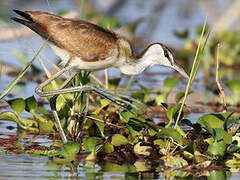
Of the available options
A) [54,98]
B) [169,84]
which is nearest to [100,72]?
[169,84]

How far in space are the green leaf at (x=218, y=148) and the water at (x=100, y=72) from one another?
348 mm

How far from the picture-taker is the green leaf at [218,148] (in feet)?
17.6

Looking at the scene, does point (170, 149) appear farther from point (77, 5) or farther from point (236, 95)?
point (77, 5)

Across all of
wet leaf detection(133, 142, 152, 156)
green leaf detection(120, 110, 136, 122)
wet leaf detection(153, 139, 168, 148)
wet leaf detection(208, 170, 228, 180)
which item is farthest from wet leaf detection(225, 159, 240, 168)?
green leaf detection(120, 110, 136, 122)

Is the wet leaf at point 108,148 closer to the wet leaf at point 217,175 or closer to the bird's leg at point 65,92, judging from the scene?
the bird's leg at point 65,92

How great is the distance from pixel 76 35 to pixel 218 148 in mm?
1845

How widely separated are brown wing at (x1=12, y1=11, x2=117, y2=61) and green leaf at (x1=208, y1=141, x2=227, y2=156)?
4.85 ft

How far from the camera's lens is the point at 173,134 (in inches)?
211

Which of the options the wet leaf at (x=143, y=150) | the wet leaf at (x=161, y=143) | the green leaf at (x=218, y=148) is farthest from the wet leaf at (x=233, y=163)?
the wet leaf at (x=143, y=150)

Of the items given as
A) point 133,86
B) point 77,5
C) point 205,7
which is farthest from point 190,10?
point 133,86

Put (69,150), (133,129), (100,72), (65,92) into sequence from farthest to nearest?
(100,72) → (65,92) → (133,129) → (69,150)

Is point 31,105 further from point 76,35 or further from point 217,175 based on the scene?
point 217,175

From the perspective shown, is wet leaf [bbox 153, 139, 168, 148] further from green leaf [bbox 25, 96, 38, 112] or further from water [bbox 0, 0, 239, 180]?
green leaf [bbox 25, 96, 38, 112]

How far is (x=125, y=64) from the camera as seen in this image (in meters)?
6.27
